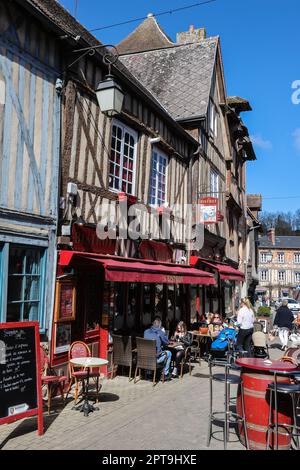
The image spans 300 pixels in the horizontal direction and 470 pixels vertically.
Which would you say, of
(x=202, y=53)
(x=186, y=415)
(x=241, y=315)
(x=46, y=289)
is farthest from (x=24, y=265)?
(x=202, y=53)

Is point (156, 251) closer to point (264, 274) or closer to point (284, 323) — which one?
point (284, 323)

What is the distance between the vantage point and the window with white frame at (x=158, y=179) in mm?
10859

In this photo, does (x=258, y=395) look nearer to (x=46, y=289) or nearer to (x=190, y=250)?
(x=46, y=289)

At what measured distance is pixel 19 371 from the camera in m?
4.85

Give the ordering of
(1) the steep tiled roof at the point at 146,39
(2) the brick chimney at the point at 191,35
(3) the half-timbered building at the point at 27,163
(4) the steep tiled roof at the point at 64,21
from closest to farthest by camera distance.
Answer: (3) the half-timbered building at the point at 27,163 → (4) the steep tiled roof at the point at 64,21 → (1) the steep tiled roof at the point at 146,39 → (2) the brick chimney at the point at 191,35

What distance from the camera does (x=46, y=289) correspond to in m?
6.82

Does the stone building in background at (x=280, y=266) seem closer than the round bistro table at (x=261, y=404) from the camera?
No

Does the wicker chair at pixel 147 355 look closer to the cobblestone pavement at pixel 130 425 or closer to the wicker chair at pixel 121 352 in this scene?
the wicker chair at pixel 121 352

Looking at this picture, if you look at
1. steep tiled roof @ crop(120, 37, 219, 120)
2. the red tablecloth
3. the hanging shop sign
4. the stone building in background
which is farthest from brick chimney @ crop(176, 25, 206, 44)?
the stone building in background

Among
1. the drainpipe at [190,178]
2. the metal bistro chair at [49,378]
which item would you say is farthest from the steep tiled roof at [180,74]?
the metal bistro chair at [49,378]

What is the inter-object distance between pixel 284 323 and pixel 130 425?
8.78m

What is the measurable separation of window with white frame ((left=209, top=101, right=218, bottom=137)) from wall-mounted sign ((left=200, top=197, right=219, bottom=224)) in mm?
3172

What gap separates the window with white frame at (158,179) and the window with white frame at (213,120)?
417 cm

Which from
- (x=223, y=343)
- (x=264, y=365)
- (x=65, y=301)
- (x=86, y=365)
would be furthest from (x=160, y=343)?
(x=264, y=365)
